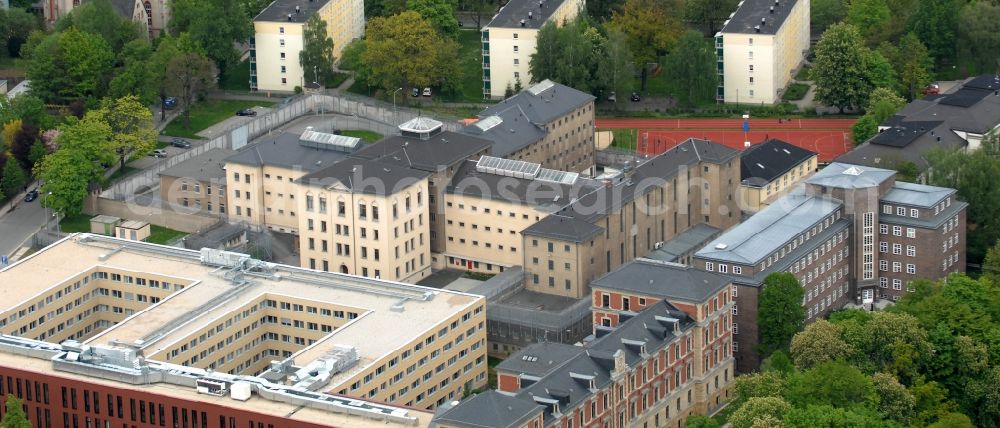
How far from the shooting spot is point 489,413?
494 feet

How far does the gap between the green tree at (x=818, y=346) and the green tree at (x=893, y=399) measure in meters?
4.59

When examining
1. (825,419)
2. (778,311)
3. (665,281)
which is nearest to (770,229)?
(778,311)

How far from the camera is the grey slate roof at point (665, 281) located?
17438 cm

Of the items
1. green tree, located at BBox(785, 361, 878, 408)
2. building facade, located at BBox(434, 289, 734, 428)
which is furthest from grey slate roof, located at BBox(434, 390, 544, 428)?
green tree, located at BBox(785, 361, 878, 408)

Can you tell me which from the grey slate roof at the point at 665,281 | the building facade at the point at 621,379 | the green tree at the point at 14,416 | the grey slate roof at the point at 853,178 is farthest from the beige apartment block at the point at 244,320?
the grey slate roof at the point at 853,178

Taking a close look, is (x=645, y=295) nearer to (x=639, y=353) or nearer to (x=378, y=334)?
(x=639, y=353)

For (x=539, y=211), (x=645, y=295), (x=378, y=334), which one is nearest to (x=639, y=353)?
(x=645, y=295)

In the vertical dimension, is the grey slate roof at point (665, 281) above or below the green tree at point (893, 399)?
above

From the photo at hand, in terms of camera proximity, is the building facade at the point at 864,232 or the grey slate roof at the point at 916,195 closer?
the building facade at the point at 864,232

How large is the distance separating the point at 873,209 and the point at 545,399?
48.7 m

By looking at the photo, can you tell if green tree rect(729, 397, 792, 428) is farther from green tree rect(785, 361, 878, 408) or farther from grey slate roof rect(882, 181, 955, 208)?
grey slate roof rect(882, 181, 955, 208)

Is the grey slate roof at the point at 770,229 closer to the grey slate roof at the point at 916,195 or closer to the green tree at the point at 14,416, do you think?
the grey slate roof at the point at 916,195

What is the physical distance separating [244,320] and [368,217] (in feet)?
71.4

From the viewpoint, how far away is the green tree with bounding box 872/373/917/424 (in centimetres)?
16925
